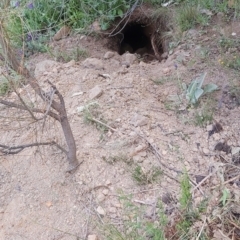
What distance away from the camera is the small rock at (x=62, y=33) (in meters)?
3.03

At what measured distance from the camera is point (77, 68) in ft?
8.32

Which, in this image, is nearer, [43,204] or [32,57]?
[43,204]

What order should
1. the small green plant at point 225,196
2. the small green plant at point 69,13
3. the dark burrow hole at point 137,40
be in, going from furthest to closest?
the dark burrow hole at point 137,40 → the small green plant at point 69,13 → the small green plant at point 225,196

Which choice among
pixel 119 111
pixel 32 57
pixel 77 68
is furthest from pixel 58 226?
pixel 32 57

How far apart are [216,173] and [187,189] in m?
0.30

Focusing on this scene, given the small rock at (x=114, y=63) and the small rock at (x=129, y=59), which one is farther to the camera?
the small rock at (x=129, y=59)

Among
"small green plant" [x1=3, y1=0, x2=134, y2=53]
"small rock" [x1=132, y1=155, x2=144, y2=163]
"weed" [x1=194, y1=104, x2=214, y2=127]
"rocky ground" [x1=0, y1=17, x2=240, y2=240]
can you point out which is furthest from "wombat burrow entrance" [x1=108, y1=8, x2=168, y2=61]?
"small rock" [x1=132, y1=155, x2=144, y2=163]

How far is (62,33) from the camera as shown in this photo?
10.00 ft

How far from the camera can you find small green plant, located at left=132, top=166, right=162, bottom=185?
1.77 metres

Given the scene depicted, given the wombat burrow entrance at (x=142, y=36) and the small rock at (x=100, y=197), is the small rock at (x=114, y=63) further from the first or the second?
the small rock at (x=100, y=197)

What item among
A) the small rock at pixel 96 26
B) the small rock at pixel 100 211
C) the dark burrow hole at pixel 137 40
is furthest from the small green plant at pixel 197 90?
the small rock at pixel 96 26

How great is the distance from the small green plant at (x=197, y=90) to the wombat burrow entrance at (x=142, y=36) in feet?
2.73

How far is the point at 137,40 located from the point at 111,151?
6.55ft

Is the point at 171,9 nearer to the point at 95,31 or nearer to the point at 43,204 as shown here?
the point at 95,31
